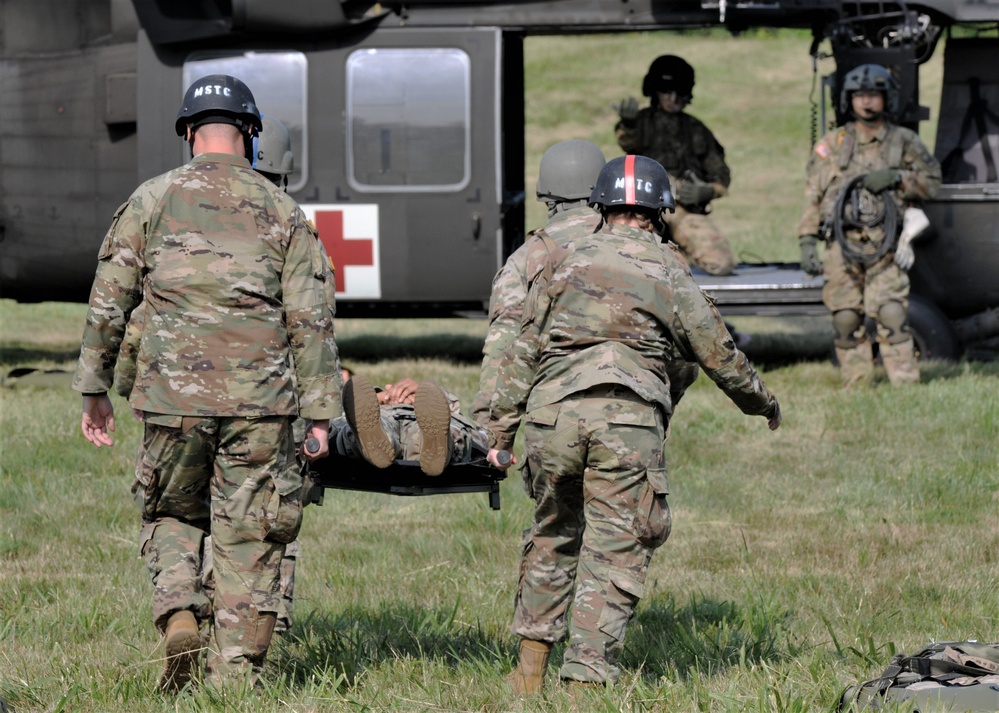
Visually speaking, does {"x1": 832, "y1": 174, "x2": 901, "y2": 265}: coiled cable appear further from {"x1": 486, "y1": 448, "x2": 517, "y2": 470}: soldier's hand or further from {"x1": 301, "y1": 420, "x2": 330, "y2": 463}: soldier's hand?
{"x1": 301, "y1": 420, "x2": 330, "y2": 463}: soldier's hand

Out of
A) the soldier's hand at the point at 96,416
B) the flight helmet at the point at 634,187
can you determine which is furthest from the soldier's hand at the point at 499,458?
the soldier's hand at the point at 96,416

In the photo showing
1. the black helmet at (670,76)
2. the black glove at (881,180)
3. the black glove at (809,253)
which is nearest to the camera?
the black glove at (881,180)

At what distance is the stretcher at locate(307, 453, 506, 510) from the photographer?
16.5ft

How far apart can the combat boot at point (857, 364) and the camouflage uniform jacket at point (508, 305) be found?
5.75m

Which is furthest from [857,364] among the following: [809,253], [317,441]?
[317,441]

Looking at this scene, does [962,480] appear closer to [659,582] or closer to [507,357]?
[659,582]

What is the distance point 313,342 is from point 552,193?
1.19 m

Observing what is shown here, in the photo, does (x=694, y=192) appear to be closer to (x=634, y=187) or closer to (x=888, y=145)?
(x=888, y=145)

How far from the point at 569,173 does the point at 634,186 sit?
56cm

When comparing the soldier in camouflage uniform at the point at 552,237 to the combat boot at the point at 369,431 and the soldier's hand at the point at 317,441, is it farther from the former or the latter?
the soldier's hand at the point at 317,441

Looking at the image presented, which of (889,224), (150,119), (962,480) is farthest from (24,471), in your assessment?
(889,224)

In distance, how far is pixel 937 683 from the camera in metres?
4.39

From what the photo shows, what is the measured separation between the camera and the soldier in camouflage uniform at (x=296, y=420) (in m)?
4.84

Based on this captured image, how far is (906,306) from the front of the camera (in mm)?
10445
